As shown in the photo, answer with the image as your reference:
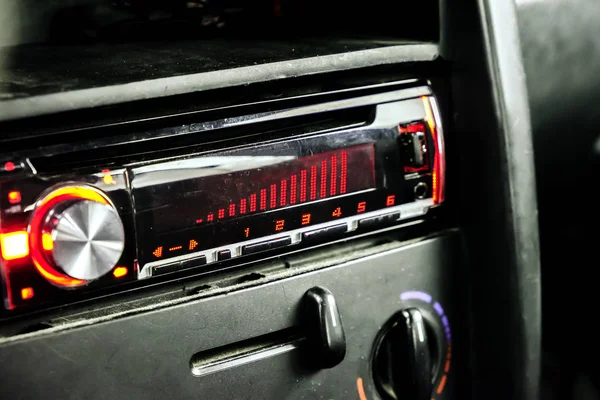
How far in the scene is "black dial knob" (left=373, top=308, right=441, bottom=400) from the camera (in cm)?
63

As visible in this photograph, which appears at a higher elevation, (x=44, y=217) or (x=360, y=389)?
(x=44, y=217)

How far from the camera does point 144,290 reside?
1.83 feet

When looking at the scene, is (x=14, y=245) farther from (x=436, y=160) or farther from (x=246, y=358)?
(x=436, y=160)

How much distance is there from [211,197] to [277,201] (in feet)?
0.20

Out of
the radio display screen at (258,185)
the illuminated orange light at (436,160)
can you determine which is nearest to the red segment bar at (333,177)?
the radio display screen at (258,185)

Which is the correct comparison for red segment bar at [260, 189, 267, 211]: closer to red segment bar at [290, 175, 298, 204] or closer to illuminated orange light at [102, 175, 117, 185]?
red segment bar at [290, 175, 298, 204]

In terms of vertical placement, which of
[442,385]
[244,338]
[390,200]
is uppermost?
[390,200]

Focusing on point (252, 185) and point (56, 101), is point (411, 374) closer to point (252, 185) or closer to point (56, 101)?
point (252, 185)

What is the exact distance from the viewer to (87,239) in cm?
50

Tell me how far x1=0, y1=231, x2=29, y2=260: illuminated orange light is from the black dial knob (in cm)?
34

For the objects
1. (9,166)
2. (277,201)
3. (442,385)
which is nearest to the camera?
(9,166)

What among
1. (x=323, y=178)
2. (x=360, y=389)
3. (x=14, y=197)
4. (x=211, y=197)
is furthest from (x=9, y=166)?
(x=360, y=389)

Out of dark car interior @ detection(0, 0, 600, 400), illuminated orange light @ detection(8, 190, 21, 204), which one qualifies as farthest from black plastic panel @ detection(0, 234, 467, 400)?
illuminated orange light @ detection(8, 190, 21, 204)

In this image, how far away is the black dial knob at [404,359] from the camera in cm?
63
